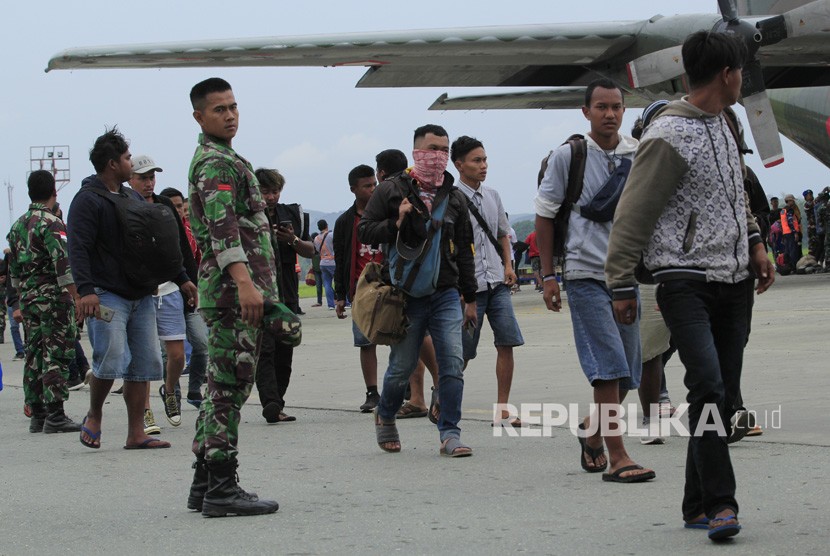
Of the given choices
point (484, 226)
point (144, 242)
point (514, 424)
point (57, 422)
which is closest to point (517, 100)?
point (57, 422)

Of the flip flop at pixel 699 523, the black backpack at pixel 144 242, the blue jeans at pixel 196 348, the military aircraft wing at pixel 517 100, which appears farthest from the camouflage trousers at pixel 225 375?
the military aircraft wing at pixel 517 100

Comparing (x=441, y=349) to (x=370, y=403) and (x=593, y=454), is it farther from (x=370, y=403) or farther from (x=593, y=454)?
(x=370, y=403)

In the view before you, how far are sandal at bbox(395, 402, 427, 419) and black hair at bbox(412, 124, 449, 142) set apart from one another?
8.60ft

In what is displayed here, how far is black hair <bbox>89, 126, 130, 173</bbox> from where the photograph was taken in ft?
25.2

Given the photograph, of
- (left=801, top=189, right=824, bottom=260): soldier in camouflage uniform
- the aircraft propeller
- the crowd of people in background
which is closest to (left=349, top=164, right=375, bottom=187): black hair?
the crowd of people in background

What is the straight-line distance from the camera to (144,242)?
298 inches

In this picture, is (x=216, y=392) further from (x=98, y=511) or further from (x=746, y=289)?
(x=746, y=289)

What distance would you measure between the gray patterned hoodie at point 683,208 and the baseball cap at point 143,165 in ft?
16.0

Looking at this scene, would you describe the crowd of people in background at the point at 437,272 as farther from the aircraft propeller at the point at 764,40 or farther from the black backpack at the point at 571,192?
the aircraft propeller at the point at 764,40

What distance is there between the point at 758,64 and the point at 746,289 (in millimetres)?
16932

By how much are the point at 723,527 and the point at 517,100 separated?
26410 millimetres

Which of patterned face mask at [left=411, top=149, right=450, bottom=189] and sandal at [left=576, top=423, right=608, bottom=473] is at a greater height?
patterned face mask at [left=411, top=149, right=450, bottom=189]

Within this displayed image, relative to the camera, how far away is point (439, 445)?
736 cm

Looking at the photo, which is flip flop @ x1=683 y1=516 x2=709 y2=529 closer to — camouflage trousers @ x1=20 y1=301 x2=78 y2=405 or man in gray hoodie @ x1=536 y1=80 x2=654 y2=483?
man in gray hoodie @ x1=536 y1=80 x2=654 y2=483
